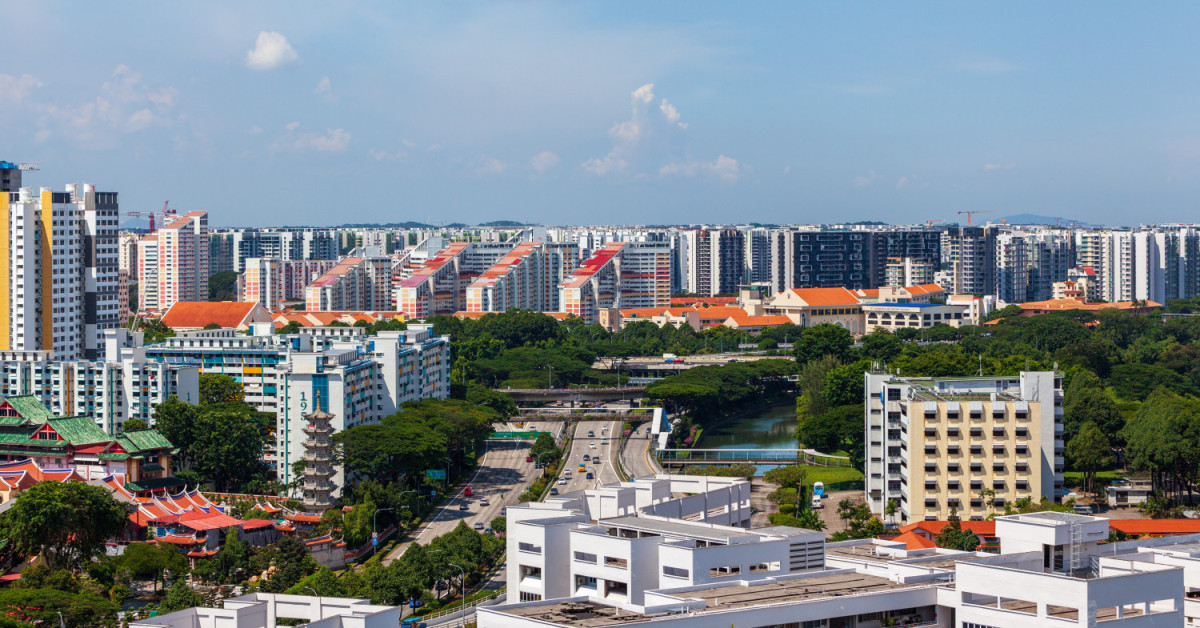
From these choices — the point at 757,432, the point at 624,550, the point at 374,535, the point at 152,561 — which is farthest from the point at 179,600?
the point at 757,432

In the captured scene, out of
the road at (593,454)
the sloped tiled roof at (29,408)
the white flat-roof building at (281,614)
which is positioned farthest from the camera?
the road at (593,454)

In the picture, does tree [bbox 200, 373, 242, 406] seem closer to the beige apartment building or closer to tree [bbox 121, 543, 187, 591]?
tree [bbox 121, 543, 187, 591]

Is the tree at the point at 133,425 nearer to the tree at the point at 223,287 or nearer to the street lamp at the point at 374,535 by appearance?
the street lamp at the point at 374,535

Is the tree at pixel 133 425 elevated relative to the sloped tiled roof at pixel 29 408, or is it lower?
lower

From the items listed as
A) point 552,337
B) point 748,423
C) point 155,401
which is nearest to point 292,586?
point 155,401

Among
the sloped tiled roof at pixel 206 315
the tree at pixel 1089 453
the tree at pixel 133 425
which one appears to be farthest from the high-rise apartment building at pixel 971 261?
the tree at pixel 133 425

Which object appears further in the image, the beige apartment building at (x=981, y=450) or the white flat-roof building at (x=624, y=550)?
the beige apartment building at (x=981, y=450)

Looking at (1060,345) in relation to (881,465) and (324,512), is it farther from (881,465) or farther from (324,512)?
(324,512)
